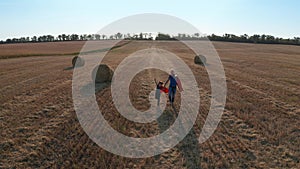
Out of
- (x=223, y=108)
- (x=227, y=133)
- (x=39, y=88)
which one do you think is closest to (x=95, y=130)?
(x=227, y=133)

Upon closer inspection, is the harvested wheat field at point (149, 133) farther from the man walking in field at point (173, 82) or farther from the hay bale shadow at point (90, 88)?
the man walking in field at point (173, 82)

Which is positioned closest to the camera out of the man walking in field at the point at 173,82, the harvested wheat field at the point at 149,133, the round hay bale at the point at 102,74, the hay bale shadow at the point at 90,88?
the harvested wheat field at the point at 149,133

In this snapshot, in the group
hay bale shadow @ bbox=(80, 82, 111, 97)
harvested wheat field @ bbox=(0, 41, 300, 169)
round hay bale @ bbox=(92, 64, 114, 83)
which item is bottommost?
harvested wheat field @ bbox=(0, 41, 300, 169)

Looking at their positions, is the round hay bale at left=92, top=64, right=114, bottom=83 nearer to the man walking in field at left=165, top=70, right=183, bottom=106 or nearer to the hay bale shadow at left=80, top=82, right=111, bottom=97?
the hay bale shadow at left=80, top=82, right=111, bottom=97

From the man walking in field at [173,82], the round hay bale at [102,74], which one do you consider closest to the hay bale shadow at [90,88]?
the round hay bale at [102,74]

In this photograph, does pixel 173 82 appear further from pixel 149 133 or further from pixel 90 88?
pixel 90 88

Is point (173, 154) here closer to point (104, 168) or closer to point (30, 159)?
point (104, 168)

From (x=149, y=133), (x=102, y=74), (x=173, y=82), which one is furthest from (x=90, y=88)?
(x=149, y=133)

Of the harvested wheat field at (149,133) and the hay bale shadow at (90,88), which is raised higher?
the hay bale shadow at (90,88)

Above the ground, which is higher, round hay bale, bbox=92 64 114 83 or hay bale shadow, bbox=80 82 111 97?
round hay bale, bbox=92 64 114 83

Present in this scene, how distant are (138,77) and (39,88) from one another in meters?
7.06

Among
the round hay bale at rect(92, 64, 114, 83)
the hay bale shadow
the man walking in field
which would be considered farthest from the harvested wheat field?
the round hay bale at rect(92, 64, 114, 83)

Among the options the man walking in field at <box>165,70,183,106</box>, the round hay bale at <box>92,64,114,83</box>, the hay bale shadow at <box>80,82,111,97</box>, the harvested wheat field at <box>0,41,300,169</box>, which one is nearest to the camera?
the harvested wheat field at <box>0,41,300,169</box>

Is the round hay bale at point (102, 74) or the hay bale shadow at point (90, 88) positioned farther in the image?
the round hay bale at point (102, 74)
